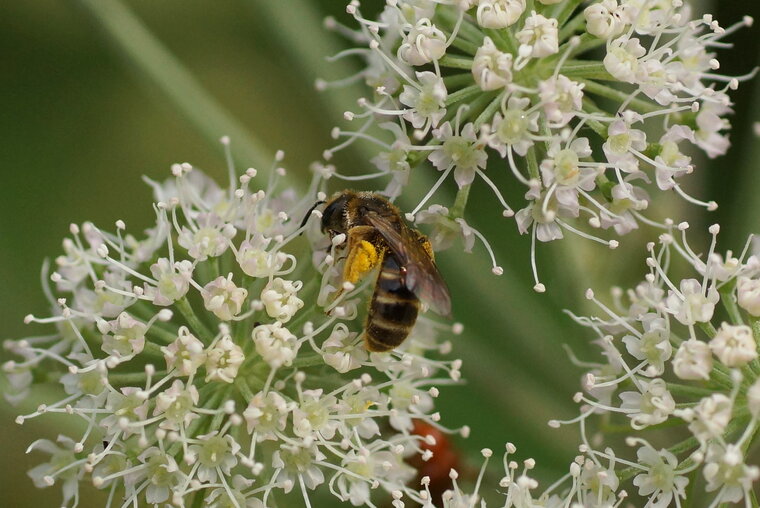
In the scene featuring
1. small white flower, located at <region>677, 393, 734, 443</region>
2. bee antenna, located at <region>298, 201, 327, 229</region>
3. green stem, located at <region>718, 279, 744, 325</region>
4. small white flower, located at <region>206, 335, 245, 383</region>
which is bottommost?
small white flower, located at <region>677, 393, 734, 443</region>

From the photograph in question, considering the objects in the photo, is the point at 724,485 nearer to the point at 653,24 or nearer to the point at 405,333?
the point at 405,333

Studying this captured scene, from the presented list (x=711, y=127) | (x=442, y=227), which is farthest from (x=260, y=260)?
(x=711, y=127)

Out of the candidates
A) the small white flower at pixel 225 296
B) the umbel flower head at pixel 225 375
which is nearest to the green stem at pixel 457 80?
the umbel flower head at pixel 225 375

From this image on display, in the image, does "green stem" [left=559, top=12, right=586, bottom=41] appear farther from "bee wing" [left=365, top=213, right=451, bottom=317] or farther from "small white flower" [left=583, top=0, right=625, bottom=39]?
"bee wing" [left=365, top=213, right=451, bottom=317]

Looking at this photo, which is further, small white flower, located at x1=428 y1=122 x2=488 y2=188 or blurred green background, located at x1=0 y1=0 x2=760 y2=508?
blurred green background, located at x1=0 y1=0 x2=760 y2=508

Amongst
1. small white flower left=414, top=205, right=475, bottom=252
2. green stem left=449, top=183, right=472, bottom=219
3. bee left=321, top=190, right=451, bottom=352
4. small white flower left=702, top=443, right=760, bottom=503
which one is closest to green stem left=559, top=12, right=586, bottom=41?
green stem left=449, top=183, right=472, bottom=219

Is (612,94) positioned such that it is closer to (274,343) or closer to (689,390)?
(689,390)

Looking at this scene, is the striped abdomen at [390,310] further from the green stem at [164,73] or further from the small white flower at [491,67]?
the green stem at [164,73]

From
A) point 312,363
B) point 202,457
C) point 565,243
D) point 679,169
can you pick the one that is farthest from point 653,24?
point 202,457
